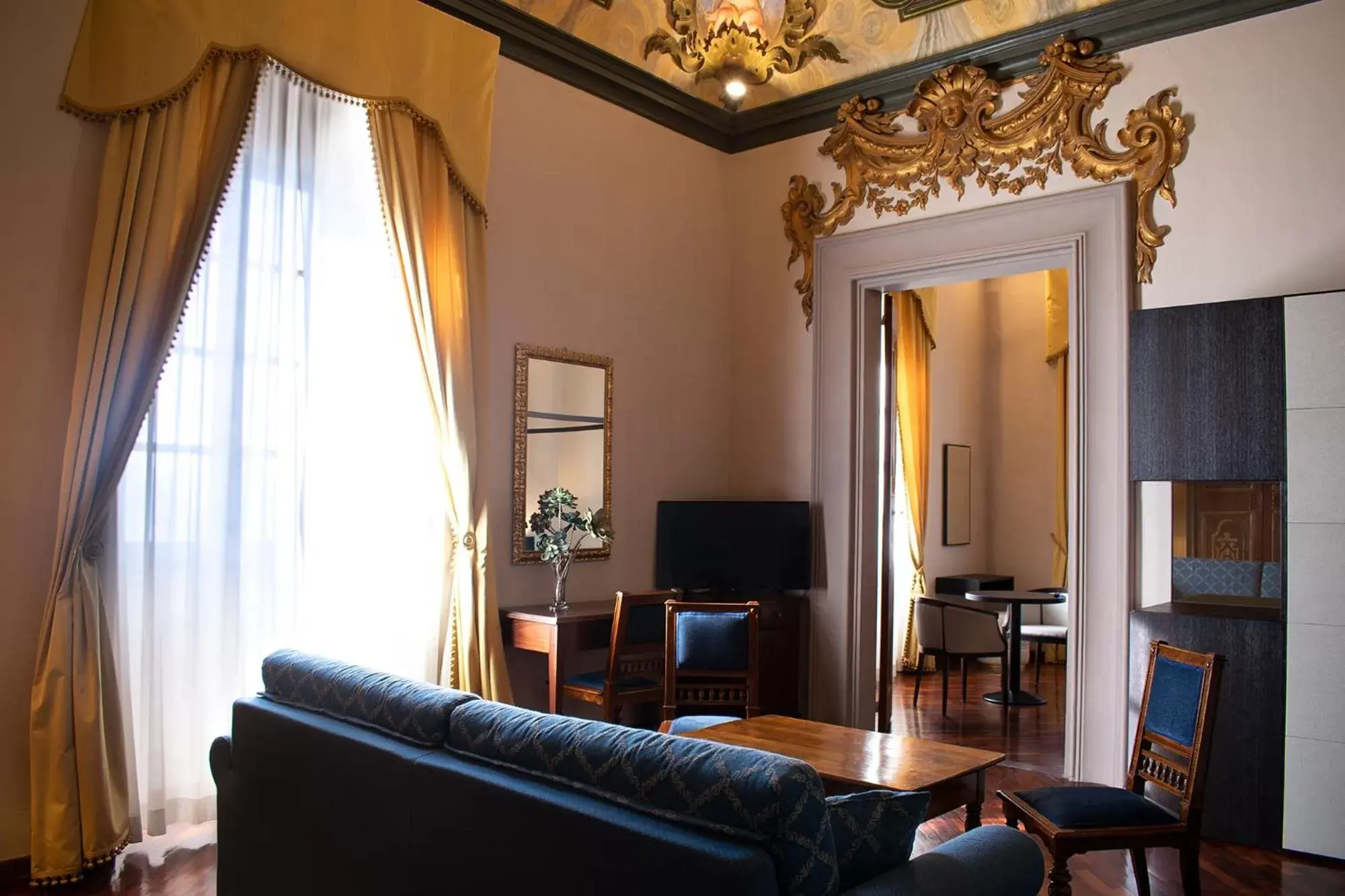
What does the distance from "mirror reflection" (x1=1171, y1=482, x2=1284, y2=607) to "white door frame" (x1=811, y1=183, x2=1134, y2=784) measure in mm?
236

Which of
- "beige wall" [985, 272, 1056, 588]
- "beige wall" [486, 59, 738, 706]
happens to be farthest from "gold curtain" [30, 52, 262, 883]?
"beige wall" [985, 272, 1056, 588]

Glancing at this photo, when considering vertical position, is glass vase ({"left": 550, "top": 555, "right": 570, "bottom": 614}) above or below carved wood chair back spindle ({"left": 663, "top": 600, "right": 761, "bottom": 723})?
above

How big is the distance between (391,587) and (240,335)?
51.9 inches

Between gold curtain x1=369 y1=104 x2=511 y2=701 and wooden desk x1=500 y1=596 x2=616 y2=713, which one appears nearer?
gold curtain x1=369 y1=104 x2=511 y2=701

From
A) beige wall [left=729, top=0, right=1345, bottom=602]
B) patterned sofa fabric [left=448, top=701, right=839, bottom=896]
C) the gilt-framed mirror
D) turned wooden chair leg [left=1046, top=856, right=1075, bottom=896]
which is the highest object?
beige wall [left=729, top=0, right=1345, bottom=602]

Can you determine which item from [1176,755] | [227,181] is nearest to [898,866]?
[1176,755]

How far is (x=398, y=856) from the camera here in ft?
7.97

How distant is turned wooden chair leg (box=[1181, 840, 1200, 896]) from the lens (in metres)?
3.09

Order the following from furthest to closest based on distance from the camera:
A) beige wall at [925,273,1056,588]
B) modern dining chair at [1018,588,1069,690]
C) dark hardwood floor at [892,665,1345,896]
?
beige wall at [925,273,1056,588] < modern dining chair at [1018,588,1069,690] < dark hardwood floor at [892,665,1345,896]

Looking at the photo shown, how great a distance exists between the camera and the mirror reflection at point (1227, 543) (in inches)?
187

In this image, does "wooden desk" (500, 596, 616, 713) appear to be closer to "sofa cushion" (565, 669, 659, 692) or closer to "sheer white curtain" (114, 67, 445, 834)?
"sofa cushion" (565, 669, 659, 692)

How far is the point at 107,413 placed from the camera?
12.4 feet

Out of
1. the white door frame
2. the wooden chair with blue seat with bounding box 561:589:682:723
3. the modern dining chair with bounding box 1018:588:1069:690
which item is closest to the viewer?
the wooden chair with blue seat with bounding box 561:589:682:723

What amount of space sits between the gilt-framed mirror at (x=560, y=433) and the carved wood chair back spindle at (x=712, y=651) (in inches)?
42.5
